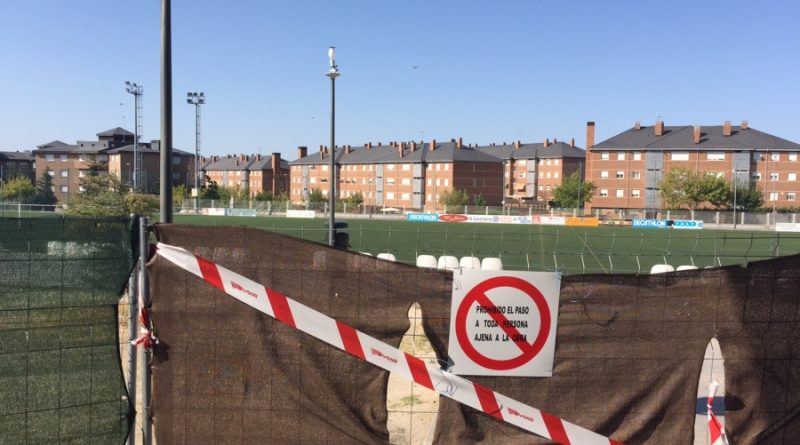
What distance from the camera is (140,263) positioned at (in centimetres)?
465

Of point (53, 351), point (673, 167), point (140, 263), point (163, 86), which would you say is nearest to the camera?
point (53, 351)

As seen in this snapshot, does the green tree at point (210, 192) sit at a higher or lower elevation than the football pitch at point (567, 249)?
higher

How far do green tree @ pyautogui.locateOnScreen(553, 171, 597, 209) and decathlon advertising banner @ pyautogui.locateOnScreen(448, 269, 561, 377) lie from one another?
92.4 meters

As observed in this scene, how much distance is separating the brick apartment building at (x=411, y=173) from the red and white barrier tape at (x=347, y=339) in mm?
97778

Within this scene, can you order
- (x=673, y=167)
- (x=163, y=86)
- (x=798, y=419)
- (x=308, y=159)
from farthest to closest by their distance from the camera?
1. (x=308, y=159)
2. (x=673, y=167)
3. (x=163, y=86)
4. (x=798, y=419)

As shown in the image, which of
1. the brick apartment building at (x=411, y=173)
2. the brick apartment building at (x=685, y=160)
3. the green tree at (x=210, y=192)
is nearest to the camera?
the brick apartment building at (x=685, y=160)

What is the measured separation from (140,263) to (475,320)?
98.0 inches

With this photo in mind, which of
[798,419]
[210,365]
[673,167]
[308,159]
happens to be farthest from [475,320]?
[308,159]

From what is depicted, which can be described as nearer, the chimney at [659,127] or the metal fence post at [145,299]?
the metal fence post at [145,299]

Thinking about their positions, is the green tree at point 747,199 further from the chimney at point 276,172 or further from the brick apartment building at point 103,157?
the chimney at point 276,172

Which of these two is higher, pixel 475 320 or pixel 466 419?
pixel 475 320

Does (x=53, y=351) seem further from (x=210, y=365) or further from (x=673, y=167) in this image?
(x=673, y=167)

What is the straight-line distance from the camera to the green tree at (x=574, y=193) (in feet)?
312

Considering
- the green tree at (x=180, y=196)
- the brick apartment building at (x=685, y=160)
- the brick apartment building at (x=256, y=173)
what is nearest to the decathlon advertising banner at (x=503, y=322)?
the green tree at (x=180, y=196)
